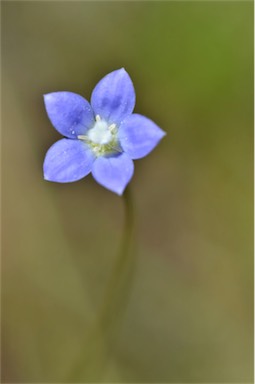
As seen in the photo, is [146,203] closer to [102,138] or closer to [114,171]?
[102,138]

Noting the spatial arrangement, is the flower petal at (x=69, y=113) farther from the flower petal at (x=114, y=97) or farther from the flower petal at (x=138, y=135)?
the flower petal at (x=138, y=135)

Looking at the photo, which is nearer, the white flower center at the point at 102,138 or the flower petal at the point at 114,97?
the flower petal at the point at 114,97

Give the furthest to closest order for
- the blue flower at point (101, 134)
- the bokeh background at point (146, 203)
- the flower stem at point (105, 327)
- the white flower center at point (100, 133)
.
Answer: the bokeh background at point (146, 203)
the flower stem at point (105, 327)
the white flower center at point (100, 133)
the blue flower at point (101, 134)

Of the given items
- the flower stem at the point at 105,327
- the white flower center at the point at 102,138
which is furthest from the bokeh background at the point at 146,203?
the white flower center at the point at 102,138

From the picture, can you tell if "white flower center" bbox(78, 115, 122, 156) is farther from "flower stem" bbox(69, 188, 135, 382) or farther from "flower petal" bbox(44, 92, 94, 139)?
"flower stem" bbox(69, 188, 135, 382)

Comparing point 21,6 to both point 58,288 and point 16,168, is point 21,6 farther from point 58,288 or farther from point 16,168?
point 58,288

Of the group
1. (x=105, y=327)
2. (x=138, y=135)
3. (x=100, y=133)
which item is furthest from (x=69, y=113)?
(x=105, y=327)

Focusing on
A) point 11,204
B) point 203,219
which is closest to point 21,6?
point 11,204
